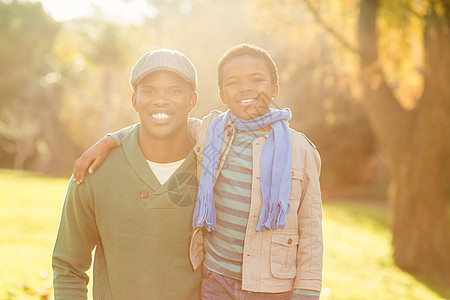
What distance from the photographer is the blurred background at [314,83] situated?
9.20 m

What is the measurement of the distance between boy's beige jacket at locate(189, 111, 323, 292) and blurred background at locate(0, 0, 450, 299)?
6.71m

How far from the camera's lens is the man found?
276cm

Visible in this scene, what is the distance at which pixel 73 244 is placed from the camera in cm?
276

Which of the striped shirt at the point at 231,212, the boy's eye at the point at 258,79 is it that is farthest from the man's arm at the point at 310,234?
the boy's eye at the point at 258,79

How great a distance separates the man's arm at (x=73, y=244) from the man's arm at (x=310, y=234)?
1.24 m

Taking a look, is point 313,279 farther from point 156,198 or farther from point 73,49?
point 73,49

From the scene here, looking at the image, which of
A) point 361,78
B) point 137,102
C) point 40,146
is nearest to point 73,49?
point 40,146

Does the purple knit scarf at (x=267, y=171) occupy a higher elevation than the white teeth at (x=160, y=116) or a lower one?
lower

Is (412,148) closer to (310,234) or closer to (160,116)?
(310,234)

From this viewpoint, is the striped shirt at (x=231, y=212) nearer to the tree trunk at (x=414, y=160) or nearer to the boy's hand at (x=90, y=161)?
the boy's hand at (x=90, y=161)

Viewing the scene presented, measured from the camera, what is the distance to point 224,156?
283 cm

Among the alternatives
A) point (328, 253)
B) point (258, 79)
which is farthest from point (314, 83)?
point (258, 79)

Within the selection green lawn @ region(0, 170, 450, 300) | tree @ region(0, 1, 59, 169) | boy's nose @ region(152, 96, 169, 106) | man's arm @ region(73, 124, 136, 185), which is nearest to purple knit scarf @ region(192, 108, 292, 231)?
boy's nose @ region(152, 96, 169, 106)

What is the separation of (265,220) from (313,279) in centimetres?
41
